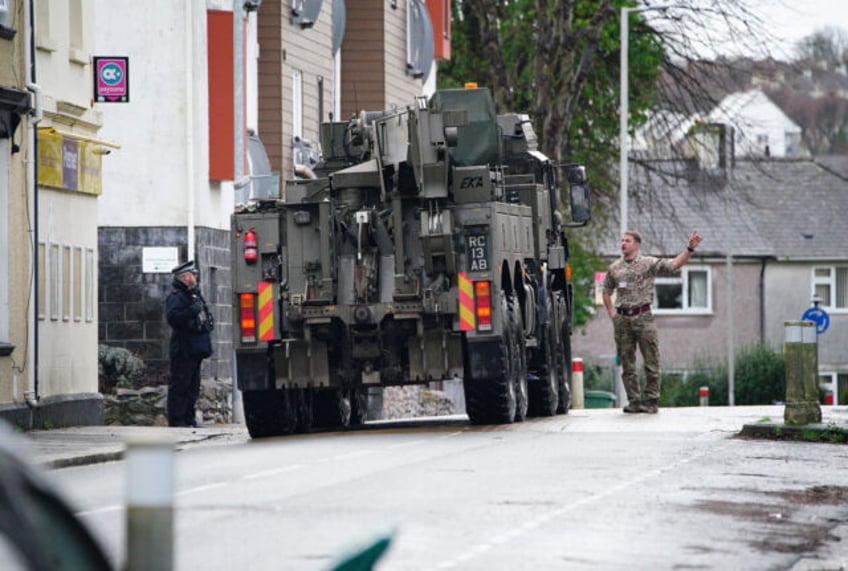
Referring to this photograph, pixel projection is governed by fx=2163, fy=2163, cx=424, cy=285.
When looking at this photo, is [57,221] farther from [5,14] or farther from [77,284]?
[5,14]

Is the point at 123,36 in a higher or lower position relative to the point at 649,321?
higher

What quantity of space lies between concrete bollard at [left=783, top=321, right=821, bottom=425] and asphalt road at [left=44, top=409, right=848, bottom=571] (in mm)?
759

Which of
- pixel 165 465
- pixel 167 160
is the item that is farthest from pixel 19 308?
pixel 165 465

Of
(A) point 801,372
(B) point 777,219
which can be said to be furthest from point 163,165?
(B) point 777,219

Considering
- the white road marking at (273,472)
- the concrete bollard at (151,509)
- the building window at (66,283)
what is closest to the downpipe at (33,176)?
the building window at (66,283)

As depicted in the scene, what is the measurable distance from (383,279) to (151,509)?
50.6 feet

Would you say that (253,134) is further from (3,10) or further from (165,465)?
(165,465)

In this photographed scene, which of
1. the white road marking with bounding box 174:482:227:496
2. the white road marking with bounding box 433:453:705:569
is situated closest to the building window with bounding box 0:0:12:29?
the white road marking with bounding box 174:482:227:496

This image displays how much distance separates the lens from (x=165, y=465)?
4.99 m

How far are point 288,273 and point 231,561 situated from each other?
11355 mm

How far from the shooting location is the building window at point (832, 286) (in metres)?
72.4

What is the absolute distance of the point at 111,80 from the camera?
83.9 feet

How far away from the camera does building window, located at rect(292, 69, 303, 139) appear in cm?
3672

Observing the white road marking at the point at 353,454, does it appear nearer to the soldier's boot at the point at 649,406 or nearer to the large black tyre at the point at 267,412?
the large black tyre at the point at 267,412
